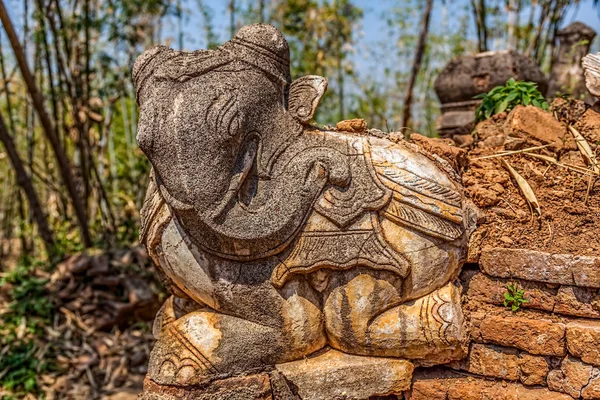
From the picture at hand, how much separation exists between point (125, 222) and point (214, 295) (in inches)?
A: 154

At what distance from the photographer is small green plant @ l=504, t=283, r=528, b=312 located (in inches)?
90.0

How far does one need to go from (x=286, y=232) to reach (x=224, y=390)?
62cm

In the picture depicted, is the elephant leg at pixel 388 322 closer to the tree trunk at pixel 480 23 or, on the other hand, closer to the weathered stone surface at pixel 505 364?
the weathered stone surface at pixel 505 364

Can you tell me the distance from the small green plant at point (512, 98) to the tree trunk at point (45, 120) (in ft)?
10.0

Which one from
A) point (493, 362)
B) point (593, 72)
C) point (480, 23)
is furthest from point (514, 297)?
point (480, 23)

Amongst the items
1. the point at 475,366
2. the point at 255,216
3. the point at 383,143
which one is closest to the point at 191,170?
the point at 255,216

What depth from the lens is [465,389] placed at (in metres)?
2.26

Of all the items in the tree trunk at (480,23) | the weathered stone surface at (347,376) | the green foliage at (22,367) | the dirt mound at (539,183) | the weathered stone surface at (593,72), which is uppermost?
the tree trunk at (480,23)

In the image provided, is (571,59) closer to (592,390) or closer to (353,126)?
(353,126)

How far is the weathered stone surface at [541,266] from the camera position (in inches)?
85.1

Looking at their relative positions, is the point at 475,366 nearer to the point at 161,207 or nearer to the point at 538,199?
the point at 538,199

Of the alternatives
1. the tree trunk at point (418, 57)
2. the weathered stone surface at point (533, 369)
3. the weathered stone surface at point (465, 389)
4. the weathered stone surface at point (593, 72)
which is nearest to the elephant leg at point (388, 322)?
the weathered stone surface at point (465, 389)

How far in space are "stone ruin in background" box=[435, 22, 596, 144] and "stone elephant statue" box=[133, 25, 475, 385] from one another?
2.38 metres

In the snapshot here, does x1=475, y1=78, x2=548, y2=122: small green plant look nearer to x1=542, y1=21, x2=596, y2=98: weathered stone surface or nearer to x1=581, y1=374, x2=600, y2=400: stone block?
x1=581, y1=374, x2=600, y2=400: stone block
